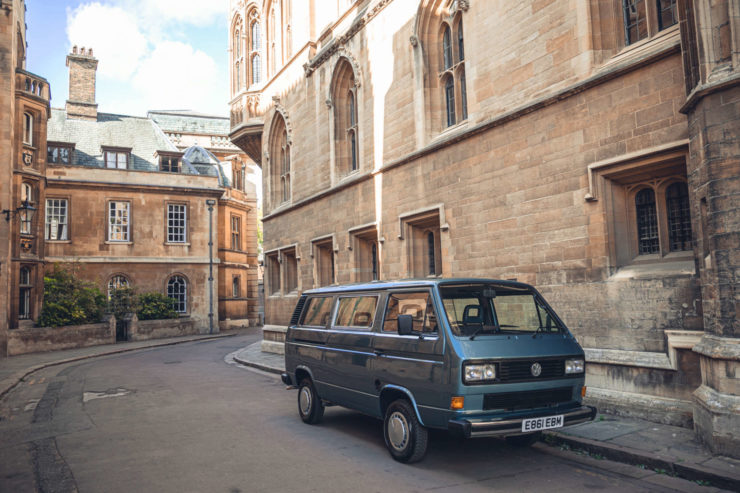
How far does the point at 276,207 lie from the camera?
74.2 ft

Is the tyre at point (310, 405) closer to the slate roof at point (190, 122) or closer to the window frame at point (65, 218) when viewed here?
the window frame at point (65, 218)

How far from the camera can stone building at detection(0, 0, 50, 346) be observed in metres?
21.1

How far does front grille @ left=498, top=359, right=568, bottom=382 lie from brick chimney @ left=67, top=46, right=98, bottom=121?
39.9 metres

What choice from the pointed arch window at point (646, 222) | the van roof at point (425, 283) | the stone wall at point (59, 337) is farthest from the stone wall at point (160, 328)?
the pointed arch window at point (646, 222)

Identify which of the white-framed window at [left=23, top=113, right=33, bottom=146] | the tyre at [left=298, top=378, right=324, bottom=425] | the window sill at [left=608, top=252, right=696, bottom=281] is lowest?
the tyre at [left=298, top=378, right=324, bottom=425]

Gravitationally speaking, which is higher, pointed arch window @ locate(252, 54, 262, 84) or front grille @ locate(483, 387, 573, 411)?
pointed arch window @ locate(252, 54, 262, 84)

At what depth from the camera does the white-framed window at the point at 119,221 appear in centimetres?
3338

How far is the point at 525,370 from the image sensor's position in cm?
602

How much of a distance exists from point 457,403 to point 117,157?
113ft

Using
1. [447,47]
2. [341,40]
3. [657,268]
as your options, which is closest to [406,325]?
[657,268]

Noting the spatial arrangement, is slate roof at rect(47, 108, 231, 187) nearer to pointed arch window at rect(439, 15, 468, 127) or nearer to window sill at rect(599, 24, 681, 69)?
pointed arch window at rect(439, 15, 468, 127)

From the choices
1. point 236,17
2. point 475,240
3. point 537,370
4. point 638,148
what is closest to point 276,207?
point 236,17

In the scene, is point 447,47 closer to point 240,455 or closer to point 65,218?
point 240,455

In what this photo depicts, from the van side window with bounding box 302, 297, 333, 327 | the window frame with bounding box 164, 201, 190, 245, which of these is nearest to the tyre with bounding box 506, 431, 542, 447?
the van side window with bounding box 302, 297, 333, 327
